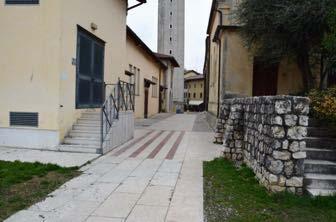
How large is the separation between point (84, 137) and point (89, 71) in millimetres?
2397

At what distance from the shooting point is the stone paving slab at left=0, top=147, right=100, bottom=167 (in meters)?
7.49

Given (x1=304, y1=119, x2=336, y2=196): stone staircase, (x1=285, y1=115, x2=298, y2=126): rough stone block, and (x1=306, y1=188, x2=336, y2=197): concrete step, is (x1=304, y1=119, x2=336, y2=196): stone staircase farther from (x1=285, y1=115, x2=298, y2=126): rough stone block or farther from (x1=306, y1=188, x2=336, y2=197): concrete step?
(x1=285, y1=115, x2=298, y2=126): rough stone block

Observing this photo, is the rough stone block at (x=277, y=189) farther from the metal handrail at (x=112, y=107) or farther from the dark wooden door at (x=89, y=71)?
the dark wooden door at (x=89, y=71)

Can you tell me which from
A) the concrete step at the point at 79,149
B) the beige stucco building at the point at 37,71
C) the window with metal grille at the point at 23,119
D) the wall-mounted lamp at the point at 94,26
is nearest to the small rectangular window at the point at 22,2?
the beige stucco building at the point at 37,71

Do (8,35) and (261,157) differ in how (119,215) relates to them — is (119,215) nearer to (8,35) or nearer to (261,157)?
(261,157)

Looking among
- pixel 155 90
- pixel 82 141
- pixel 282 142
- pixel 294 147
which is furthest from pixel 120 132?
pixel 155 90

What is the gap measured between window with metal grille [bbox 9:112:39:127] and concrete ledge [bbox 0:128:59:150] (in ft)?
0.51

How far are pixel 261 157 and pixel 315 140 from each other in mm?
1297

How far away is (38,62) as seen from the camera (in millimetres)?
8867

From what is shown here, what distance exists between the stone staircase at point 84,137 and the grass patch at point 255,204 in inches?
154

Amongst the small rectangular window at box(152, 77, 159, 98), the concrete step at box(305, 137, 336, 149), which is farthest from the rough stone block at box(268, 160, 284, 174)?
the small rectangular window at box(152, 77, 159, 98)

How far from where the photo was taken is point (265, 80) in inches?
593

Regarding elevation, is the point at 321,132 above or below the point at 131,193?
above

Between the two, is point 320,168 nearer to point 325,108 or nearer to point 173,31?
point 325,108
